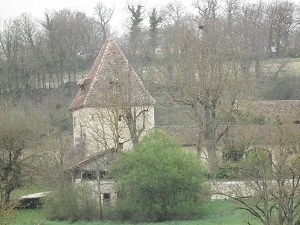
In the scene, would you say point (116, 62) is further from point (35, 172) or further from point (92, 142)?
point (35, 172)

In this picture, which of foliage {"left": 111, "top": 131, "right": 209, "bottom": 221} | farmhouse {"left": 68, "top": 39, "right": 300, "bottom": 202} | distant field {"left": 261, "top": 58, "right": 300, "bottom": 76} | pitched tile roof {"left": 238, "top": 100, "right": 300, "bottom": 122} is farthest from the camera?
distant field {"left": 261, "top": 58, "right": 300, "bottom": 76}

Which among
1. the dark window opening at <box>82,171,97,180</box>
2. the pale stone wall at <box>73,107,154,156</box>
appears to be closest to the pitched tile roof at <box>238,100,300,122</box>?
the pale stone wall at <box>73,107,154,156</box>

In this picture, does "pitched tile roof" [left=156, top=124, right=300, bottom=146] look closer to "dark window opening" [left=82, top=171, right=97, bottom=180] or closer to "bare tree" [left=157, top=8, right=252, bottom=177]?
"bare tree" [left=157, top=8, right=252, bottom=177]

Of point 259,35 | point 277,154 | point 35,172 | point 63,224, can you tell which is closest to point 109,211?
point 63,224

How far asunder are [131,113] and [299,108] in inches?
510

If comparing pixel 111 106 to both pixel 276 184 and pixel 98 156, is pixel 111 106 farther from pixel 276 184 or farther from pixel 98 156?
pixel 276 184

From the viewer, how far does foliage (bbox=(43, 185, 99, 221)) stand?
98.1ft

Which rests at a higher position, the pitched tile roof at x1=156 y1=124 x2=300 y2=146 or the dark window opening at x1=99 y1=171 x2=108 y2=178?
the pitched tile roof at x1=156 y1=124 x2=300 y2=146

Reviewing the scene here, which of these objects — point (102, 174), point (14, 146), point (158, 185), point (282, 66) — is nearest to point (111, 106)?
point (102, 174)

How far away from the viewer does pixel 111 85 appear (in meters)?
34.9

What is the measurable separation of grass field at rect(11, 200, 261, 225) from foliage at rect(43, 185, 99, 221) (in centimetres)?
65

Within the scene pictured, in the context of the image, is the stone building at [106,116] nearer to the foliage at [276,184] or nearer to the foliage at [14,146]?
the foliage at [14,146]

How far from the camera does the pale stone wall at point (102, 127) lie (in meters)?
32.8

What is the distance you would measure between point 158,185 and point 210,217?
2.58 m
